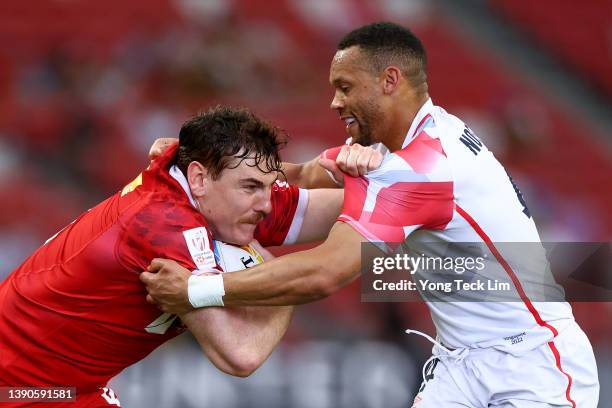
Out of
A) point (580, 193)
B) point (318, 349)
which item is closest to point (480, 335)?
point (318, 349)

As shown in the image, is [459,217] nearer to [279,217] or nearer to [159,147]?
[279,217]

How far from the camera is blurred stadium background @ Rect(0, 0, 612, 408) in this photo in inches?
401

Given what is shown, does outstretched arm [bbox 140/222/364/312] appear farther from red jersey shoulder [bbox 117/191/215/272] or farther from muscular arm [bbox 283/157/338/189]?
muscular arm [bbox 283/157/338/189]

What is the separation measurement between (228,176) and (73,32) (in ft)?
26.1

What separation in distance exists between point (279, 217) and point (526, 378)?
57.7 inches

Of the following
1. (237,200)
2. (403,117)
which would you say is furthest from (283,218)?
(403,117)

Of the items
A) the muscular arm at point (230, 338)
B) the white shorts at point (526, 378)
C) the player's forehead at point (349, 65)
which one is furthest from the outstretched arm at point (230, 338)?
the player's forehead at point (349, 65)

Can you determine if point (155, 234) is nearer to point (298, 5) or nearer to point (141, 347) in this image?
point (141, 347)

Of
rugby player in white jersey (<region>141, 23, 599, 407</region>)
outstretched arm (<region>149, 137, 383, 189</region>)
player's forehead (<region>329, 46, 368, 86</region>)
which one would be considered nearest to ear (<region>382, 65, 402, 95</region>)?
rugby player in white jersey (<region>141, 23, 599, 407</region>)

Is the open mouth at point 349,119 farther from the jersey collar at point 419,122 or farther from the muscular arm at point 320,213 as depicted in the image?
the muscular arm at point 320,213

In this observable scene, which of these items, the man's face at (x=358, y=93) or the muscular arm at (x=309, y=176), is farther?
the muscular arm at (x=309, y=176)

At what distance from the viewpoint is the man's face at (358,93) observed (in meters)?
4.73

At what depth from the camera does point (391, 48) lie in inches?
188

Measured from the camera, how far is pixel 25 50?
11.4 m
